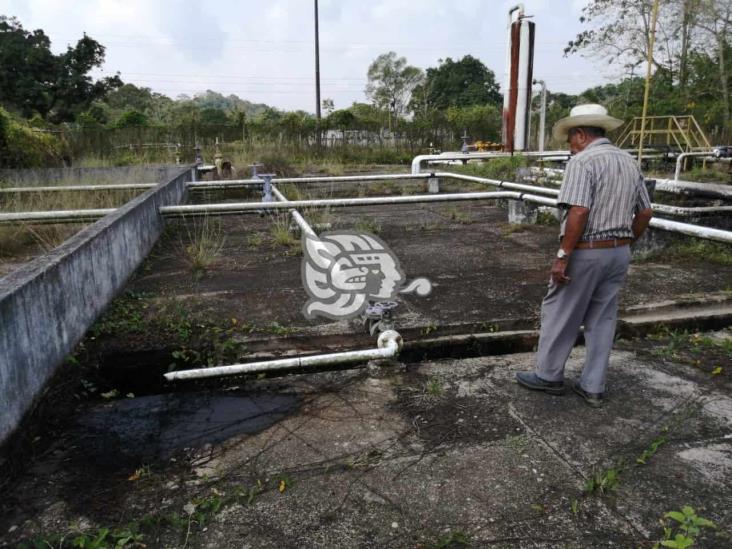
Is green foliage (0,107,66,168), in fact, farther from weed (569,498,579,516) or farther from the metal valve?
weed (569,498,579,516)

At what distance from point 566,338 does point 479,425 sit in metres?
0.73

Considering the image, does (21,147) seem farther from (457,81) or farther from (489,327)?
(457,81)

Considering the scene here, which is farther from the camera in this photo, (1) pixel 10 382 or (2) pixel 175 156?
(2) pixel 175 156

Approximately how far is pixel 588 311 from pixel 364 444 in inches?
56.4

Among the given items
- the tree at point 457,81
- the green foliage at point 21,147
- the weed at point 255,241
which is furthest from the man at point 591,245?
the tree at point 457,81

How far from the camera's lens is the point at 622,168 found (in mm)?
2781

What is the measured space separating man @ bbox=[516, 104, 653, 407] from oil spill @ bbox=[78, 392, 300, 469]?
1524 millimetres

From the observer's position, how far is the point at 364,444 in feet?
8.51

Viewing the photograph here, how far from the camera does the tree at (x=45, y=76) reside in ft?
126

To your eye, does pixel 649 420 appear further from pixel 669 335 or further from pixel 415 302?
pixel 415 302

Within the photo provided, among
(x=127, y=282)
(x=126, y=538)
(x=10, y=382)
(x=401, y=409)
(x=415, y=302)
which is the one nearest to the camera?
(x=126, y=538)

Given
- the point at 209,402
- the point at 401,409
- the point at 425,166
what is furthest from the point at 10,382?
the point at 425,166

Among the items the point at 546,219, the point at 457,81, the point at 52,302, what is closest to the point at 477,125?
the point at 546,219

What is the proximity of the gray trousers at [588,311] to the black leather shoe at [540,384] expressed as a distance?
3 cm
